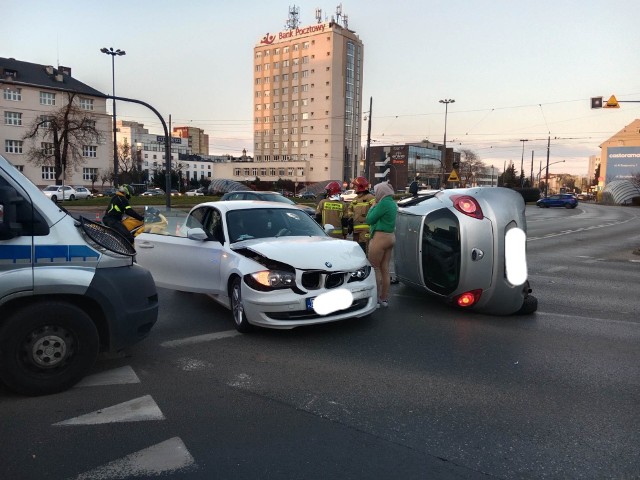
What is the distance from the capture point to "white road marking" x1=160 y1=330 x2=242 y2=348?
18.8 ft

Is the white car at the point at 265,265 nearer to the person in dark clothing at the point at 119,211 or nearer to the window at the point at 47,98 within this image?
the person in dark clothing at the point at 119,211

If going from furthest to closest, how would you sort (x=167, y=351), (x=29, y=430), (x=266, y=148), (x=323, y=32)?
1. (x=266, y=148)
2. (x=323, y=32)
3. (x=167, y=351)
4. (x=29, y=430)

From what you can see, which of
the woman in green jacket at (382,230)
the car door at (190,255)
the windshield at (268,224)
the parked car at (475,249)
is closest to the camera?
the parked car at (475,249)

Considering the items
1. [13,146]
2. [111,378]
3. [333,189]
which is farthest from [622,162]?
[111,378]

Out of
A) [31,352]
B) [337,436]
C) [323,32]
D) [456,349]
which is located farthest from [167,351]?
[323,32]

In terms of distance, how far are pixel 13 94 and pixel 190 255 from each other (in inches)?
3152

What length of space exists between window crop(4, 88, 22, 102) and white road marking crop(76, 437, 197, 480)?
83.3 meters

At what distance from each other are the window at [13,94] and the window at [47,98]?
275 centimetres

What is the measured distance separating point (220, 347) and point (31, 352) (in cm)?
190

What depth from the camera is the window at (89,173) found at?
80.2 metres

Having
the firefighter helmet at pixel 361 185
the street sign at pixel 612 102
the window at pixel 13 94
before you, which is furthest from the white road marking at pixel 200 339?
the window at pixel 13 94

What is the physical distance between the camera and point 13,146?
241ft

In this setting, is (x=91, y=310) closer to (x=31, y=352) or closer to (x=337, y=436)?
(x=31, y=352)

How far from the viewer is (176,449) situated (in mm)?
3410
